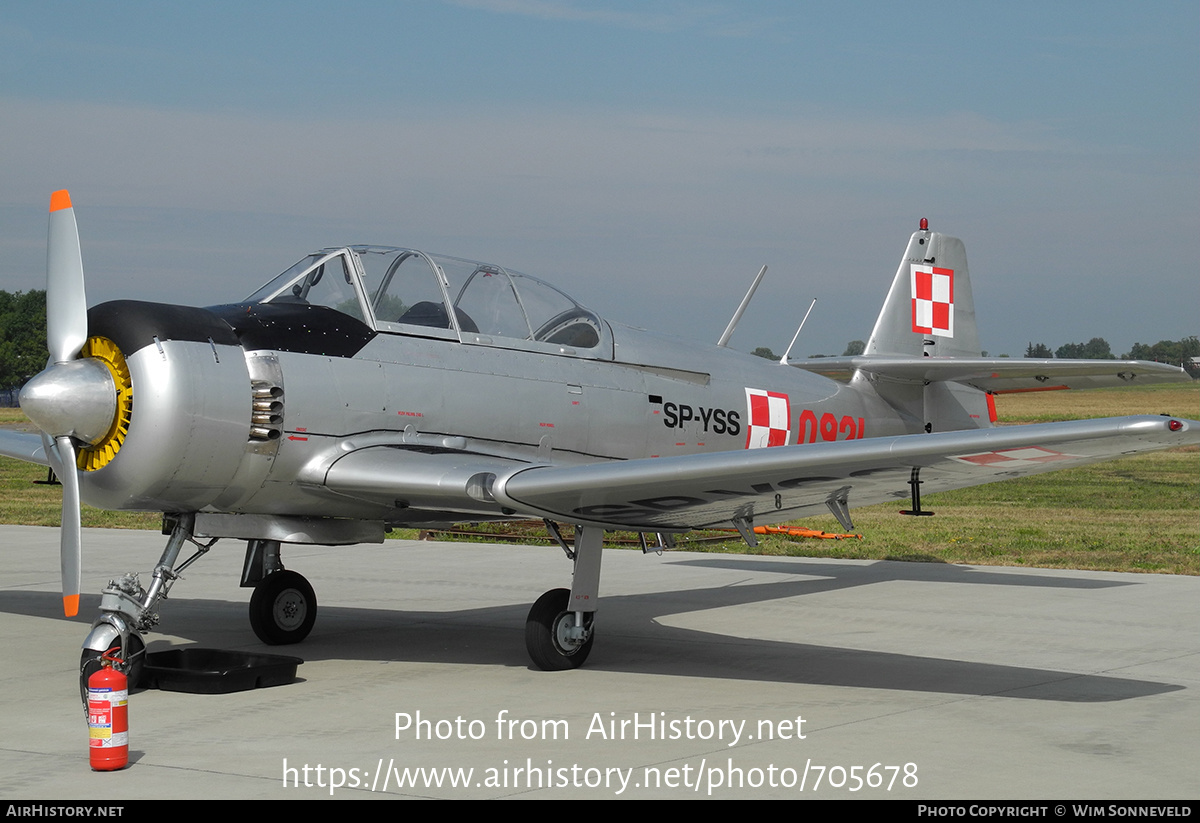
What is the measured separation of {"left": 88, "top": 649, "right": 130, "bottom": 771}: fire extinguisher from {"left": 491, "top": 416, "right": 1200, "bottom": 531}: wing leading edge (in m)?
2.37

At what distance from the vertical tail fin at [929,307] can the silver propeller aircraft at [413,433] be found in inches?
83.8

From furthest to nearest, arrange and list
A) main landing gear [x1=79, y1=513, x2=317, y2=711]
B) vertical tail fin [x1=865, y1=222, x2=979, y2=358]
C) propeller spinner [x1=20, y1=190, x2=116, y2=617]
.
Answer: vertical tail fin [x1=865, y1=222, x2=979, y2=358], main landing gear [x1=79, y1=513, x2=317, y2=711], propeller spinner [x1=20, y1=190, x2=116, y2=617]

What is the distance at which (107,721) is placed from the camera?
492 centimetres

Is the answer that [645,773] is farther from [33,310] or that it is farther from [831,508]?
[33,310]

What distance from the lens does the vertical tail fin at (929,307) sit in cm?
1160

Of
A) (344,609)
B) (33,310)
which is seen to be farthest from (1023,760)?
(33,310)

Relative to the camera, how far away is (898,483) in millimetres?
6977

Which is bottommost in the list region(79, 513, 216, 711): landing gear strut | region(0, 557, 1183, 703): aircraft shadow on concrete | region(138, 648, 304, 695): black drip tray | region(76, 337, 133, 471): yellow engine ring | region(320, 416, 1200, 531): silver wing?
region(0, 557, 1183, 703): aircraft shadow on concrete

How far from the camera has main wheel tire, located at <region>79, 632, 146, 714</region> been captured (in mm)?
6316

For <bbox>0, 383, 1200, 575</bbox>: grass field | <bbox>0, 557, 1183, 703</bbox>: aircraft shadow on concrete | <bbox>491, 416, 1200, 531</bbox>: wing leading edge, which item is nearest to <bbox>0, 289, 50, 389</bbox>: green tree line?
<bbox>0, 383, 1200, 575</bbox>: grass field

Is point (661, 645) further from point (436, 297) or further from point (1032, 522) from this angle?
point (1032, 522)

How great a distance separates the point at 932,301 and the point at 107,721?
884 centimetres

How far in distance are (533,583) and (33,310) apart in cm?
11656

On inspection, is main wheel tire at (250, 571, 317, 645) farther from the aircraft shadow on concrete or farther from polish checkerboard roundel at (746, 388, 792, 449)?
polish checkerboard roundel at (746, 388, 792, 449)
